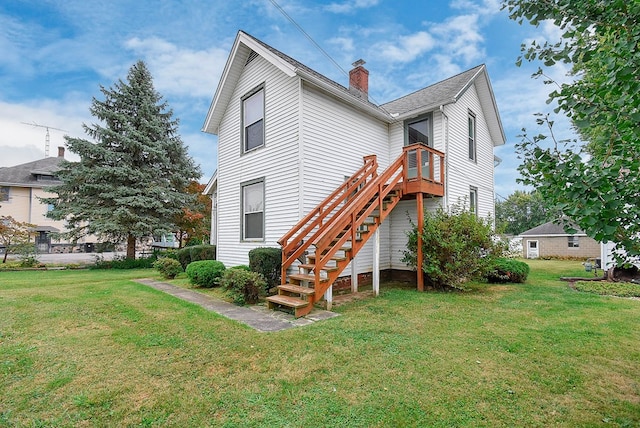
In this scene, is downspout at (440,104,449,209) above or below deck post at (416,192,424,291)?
above

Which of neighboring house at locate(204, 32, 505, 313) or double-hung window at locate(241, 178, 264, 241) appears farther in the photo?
double-hung window at locate(241, 178, 264, 241)

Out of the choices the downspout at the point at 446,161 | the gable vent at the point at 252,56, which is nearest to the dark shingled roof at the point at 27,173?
the gable vent at the point at 252,56

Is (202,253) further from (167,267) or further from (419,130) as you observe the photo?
(419,130)

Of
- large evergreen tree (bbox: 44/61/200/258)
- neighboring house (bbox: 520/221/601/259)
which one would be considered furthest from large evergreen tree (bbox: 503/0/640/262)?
neighboring house (bbox: 520/221/601/259)

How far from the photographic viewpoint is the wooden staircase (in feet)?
20.8

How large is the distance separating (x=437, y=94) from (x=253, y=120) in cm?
648

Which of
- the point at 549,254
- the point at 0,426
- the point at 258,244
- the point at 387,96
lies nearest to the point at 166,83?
the point at 387,96

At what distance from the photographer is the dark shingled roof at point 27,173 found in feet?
92.4

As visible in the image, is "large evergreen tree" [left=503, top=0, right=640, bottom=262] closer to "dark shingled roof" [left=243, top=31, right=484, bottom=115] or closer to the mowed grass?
the mowed grass

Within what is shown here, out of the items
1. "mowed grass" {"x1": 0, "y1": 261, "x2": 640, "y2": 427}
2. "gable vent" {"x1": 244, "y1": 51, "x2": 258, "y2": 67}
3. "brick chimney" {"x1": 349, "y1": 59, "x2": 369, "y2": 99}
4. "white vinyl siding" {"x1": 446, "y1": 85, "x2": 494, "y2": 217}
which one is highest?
"brick chimney" {"x1": 349, "y1": 59, "x2": 369, "y2": 99}

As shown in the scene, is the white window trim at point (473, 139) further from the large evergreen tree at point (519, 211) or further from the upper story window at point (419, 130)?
the large evergreen tree at point (519, 211)

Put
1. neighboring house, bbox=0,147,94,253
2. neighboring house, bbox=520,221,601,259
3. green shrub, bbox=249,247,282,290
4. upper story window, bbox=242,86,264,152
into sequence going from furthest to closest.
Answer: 1. neighboring house, bbox=0,147,94,253
2. neighboring house, bbox=520,221,601,259
3. upper story window, bbox=242,86,264,152
4. green shrub, bbox=249,247,282,290

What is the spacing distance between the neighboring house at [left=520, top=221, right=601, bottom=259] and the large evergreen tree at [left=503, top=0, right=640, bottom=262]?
25634 millimetres

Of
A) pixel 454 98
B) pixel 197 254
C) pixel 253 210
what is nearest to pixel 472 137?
pixel 454 98
